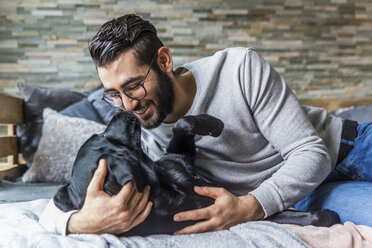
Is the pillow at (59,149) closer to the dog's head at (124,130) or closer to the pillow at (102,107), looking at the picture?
the pillow at (102,107)

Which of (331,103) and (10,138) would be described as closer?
(10,138)

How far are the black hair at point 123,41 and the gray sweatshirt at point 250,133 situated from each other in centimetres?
19

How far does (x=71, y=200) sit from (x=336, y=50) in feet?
7.15

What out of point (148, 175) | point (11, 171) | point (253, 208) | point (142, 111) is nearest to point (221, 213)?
point (253, 208)

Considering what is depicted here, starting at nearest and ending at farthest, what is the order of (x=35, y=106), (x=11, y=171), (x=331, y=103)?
(x=11, y=171) < (x=35, y=106) < (x=331, y=103)

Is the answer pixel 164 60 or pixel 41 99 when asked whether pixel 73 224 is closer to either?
pixel 164 60

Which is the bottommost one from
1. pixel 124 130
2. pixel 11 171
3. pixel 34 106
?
pixel 11 171

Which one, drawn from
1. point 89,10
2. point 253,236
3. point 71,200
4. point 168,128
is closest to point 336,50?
point 89,10

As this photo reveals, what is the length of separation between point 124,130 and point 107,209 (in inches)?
6.7

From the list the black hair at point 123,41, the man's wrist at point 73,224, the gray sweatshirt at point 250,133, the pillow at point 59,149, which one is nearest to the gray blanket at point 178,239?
the man's wrist at point 73,224

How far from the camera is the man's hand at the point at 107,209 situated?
2.05 ft

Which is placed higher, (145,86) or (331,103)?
(145,86)

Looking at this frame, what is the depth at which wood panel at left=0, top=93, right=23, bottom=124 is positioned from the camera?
5.30ft

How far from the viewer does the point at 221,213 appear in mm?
703
